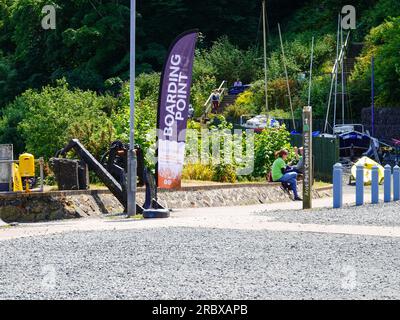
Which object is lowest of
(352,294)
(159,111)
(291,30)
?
(352,294)

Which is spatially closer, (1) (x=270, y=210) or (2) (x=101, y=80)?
(1) (x=270, y=210)

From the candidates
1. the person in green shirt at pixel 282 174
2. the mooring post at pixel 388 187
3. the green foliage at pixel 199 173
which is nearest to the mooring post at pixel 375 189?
the mooring post at pixel 388 187

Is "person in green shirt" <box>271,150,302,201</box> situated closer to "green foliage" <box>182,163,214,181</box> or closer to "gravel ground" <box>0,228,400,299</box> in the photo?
"green foliage" <box>182,163,214,181</box>

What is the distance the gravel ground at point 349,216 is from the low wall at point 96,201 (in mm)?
3421

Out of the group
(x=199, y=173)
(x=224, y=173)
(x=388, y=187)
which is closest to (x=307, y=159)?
(x=388, y=187)

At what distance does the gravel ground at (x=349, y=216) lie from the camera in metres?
22.3

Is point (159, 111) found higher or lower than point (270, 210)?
higher

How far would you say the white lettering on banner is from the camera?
2562cm

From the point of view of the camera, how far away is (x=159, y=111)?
2558 centimetres

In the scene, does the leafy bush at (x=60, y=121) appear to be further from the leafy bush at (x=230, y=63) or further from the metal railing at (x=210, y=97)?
the leafy bush at (x=230, y=63)
